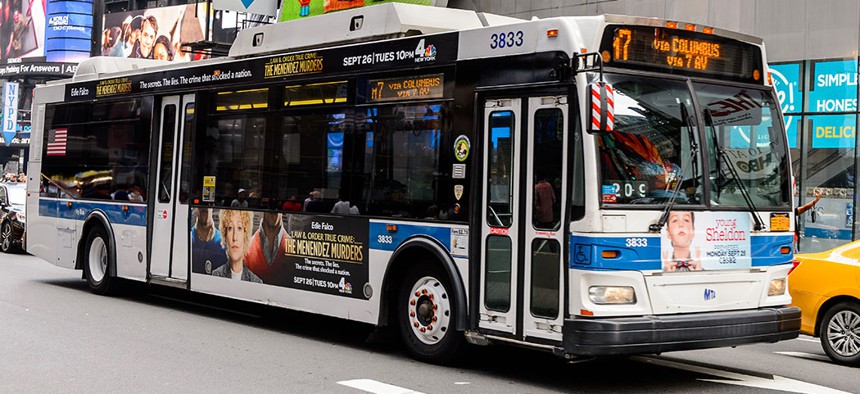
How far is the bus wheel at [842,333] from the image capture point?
37.2 feet

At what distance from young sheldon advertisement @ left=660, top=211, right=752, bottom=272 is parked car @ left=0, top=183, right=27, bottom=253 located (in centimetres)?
1903

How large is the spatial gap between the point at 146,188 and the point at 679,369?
7845 mm

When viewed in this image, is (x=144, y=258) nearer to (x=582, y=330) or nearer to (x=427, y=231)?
(x=427, y=231)

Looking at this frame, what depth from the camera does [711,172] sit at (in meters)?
9.13

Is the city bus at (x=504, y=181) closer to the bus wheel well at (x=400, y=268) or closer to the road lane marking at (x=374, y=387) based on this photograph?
the bus wheel well at (x=400, y=268)

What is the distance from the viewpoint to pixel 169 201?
1443cm

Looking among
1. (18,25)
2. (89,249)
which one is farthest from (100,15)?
(89,249)

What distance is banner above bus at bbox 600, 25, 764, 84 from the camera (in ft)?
29.5

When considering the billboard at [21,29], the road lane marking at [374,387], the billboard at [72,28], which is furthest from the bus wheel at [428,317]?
the billboard at [21,29]

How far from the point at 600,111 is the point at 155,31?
6282 centimetres

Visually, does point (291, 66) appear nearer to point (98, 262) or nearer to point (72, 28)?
point (98, 262)

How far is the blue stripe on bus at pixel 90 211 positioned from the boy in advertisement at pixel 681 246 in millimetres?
8366

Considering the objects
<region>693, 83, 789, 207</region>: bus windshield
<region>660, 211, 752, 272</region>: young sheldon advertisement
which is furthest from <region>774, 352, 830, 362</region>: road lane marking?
<region>660, 211, 752, 272</region>: young sheldon advertisement

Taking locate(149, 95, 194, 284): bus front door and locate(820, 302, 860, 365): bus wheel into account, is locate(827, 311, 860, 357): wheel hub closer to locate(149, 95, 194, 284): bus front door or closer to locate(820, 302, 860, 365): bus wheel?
locate(820, 302, 860, 365): bus wheel
